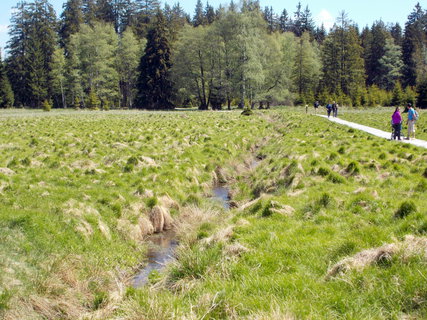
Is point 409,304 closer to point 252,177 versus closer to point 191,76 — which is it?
point 252,177

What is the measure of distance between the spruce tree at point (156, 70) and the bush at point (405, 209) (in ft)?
210

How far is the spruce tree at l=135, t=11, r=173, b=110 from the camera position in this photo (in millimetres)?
68625

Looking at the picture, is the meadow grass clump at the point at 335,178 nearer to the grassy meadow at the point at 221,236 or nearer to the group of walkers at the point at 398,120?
the grassy meadow at the point at 221,236

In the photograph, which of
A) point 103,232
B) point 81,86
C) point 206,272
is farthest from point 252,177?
point 81,86

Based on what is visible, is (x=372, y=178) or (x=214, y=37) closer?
(x=372, y=178)

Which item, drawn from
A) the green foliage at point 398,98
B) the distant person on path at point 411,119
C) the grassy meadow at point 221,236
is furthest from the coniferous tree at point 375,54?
the grassy meadow at point 221,236

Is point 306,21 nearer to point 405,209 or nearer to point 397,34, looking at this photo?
point 397,34

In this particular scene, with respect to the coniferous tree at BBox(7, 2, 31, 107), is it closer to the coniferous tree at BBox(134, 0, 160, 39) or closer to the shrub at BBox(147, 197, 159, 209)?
the coniferous tree at BBox(134, 0, 160, 39)

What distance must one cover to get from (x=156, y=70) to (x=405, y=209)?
64789 millimetres

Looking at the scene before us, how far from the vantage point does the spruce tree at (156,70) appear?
68625mm

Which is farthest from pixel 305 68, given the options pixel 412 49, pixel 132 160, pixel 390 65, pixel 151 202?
pixel 151 202

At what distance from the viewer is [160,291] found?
6828mm

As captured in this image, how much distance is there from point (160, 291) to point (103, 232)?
13.1 feet

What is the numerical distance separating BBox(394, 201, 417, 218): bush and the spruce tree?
6415 cm
